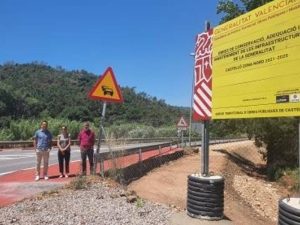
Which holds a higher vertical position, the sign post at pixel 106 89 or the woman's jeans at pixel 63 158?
the sign post at pixel 106 89

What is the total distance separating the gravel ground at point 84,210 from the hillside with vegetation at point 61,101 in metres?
47.1

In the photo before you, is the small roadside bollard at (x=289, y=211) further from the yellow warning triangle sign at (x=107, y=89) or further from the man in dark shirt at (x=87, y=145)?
the man in dark shirt at (x=87, y=145)

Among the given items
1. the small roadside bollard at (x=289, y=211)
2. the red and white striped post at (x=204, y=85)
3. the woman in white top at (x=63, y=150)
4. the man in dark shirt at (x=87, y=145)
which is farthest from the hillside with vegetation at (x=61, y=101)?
the small roadside bollard at (x=289, y=211)


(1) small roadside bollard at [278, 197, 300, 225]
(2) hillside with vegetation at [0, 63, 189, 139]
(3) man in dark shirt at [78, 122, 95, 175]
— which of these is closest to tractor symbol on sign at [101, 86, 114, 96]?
(3) man in dark shirt at [78, 122, 95, 175]

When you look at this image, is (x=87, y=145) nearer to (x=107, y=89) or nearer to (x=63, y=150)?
(x=63, y=150)

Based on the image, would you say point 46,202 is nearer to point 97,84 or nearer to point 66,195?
point 66,195

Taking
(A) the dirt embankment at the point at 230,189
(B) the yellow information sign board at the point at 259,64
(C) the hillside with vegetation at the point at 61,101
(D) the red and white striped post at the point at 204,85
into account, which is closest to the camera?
(B) the yellow information sign board at the point at 259,64

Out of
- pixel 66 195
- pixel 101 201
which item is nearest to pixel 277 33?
pixel 101 201

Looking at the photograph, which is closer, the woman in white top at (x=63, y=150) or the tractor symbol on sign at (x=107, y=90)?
the tractor symbol on sign at (x=107, y=90)

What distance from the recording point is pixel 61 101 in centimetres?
8781

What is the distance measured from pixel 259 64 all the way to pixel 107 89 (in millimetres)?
6427

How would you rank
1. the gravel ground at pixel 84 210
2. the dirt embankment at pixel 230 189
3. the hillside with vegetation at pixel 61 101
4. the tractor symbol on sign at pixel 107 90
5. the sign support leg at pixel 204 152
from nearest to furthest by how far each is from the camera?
1. the gravel ground at pixel 84 210
2. the sign support leg at pixel 204 152
3. the tractor symbol on sign at pixel 107 90
4. the dirt embankment at pixel 230 189
5. the hillside with vegetation at pixel 61 101

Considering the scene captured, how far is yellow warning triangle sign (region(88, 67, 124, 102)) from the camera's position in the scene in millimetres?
14023

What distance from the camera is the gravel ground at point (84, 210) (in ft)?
32.6
